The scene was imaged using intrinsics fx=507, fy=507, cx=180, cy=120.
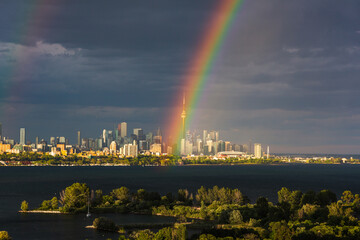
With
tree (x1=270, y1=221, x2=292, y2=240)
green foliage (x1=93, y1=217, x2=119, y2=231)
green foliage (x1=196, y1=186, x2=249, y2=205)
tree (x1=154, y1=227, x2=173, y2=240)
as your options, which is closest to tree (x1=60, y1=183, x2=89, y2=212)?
green foliage (x1=93, y1=217, x2=119, y2=231)

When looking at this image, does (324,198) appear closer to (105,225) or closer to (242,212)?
(242,212)

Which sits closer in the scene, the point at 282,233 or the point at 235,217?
the point at 282,233

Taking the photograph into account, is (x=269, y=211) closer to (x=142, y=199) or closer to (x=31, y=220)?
(x=142, y=199)

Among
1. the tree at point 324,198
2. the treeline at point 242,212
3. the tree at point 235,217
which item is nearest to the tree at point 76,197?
the treeline at point 242,212

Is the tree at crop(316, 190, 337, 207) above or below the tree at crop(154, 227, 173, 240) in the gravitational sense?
above

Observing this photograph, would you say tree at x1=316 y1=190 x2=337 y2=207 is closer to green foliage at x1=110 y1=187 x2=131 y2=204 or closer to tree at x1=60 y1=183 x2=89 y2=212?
green foliage at x1=110 y1=187 x2=131 y2=204

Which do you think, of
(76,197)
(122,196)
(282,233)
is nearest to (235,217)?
(282,233)

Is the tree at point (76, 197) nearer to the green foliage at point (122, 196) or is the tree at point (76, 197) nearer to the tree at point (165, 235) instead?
the green foliage at point (122, 196)

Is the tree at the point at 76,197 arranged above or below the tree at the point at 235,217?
above

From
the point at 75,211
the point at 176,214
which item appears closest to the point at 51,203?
the point at 75,211
